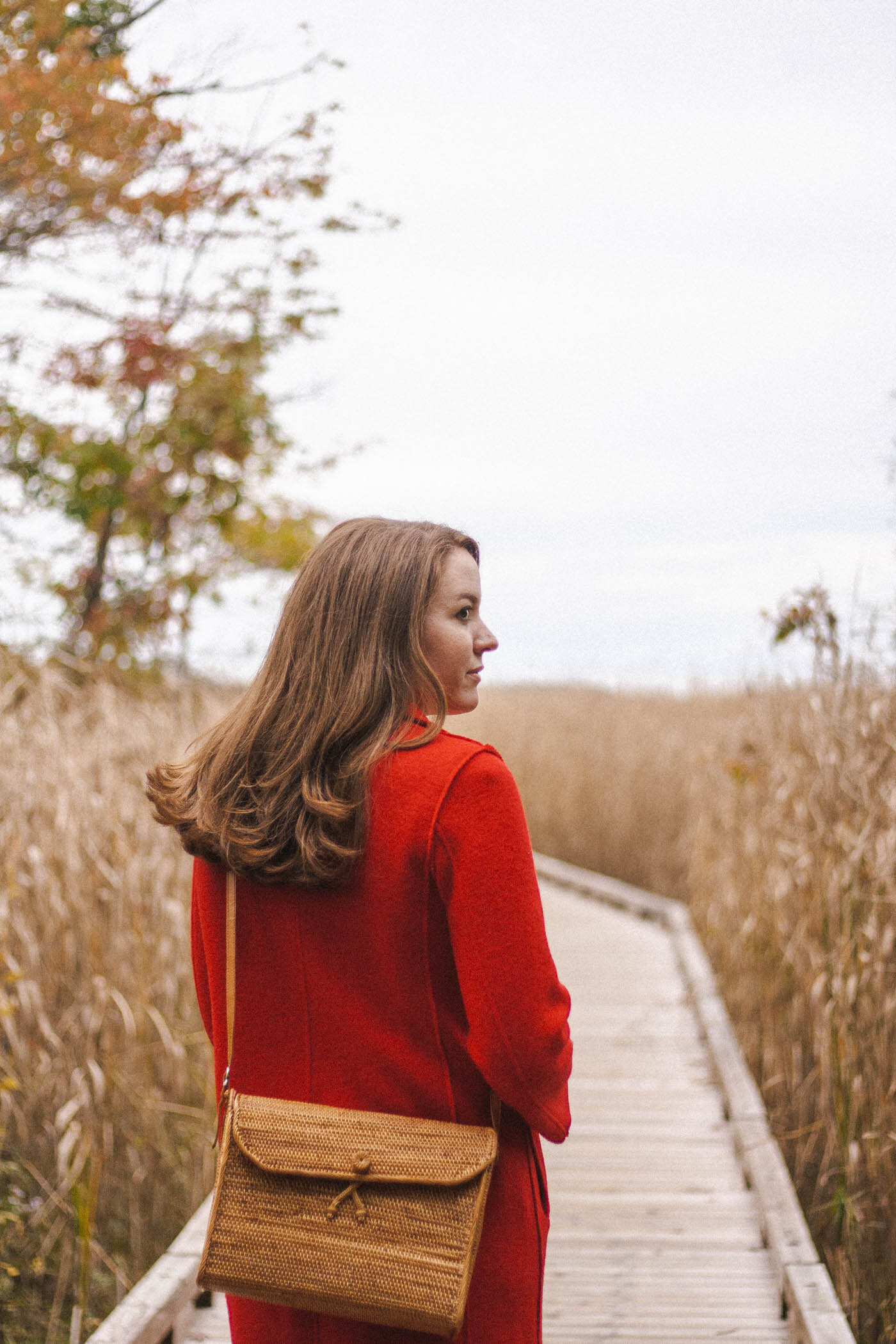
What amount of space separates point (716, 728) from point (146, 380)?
394 centimetres

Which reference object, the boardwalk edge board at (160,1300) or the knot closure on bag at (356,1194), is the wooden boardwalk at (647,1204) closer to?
the boardwalk edge board at (160,1300)

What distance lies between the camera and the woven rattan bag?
115cm

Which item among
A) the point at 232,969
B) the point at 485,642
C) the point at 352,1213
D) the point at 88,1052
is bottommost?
the point at 88,1052

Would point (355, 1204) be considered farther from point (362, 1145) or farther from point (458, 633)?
point (458, 633)

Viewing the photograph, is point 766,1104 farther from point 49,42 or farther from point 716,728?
point 49,42

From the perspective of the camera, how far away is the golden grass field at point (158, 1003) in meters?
2.77

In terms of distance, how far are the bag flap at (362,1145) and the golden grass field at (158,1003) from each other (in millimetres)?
1437

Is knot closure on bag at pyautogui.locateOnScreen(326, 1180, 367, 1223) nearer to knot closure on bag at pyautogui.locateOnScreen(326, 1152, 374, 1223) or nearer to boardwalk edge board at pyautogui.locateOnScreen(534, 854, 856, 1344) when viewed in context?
knot closure on bag at pyautogui.locateOnScreen(326, 1152, 374, 1223)

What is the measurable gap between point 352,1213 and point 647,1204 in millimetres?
2326

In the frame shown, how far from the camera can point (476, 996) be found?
1.17 metres

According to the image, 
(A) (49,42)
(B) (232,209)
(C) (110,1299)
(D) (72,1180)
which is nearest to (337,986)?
(D) (72,1180)

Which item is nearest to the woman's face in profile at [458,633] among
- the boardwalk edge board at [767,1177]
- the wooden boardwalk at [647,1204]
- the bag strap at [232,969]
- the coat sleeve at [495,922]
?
the coat sleeve at [495,922]

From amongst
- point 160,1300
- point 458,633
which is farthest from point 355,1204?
point 160,1300

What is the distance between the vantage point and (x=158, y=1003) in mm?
3385
